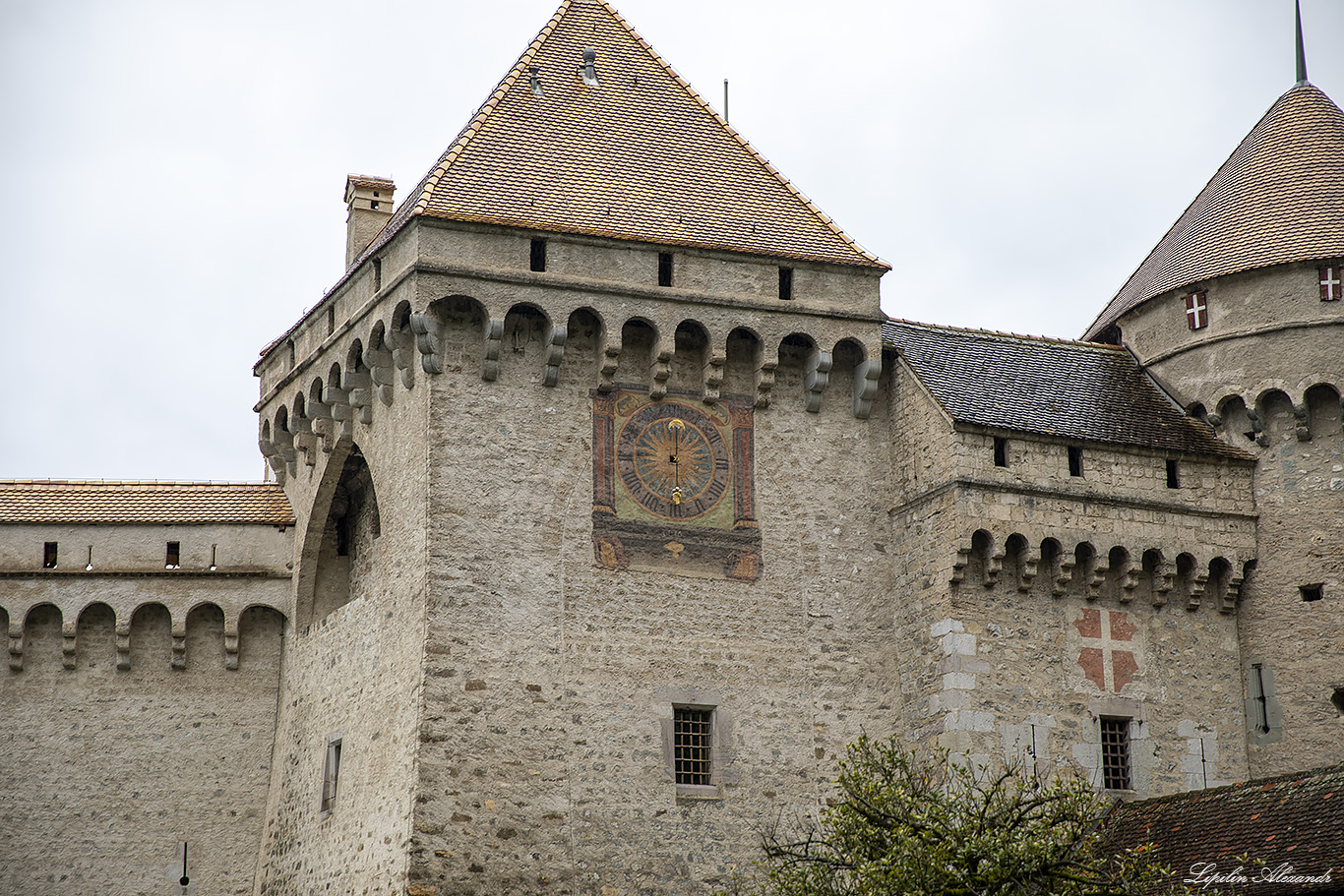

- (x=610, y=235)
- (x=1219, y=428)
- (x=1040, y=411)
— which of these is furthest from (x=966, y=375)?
(x=610, y=235)

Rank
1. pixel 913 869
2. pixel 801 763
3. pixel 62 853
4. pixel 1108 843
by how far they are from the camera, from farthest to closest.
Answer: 1. pixel 62 853
2. pixel 801 763
3. pixel 1108 843
4. pixel 913 869

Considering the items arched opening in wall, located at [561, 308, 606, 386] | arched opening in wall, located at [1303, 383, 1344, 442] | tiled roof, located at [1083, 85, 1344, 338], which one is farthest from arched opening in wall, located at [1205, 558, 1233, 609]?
arched opening in wall, located at [561, 308, 606, 386]

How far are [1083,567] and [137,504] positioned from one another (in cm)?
1348

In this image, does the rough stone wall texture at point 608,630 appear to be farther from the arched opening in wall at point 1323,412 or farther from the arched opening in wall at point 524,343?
the arched opening in wall at point 1323,412

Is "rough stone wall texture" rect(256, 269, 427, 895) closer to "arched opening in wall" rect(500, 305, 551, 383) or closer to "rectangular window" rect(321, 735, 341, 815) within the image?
"rectangular window" rect(321, 735, 341, 815)

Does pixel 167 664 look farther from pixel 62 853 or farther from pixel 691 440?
pixel 691 440

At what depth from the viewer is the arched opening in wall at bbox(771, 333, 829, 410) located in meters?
26.9

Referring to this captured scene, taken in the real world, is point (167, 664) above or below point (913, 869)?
above

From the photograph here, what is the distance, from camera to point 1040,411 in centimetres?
2738

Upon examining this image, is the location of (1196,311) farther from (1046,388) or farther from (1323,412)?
(1046,388)

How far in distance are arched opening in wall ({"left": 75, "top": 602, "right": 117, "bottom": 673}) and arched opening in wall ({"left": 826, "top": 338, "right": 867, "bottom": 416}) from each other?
1057cm

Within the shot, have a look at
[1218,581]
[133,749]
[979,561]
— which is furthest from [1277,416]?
[133,749]

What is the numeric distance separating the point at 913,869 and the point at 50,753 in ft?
46.4

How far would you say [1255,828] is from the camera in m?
21.2
